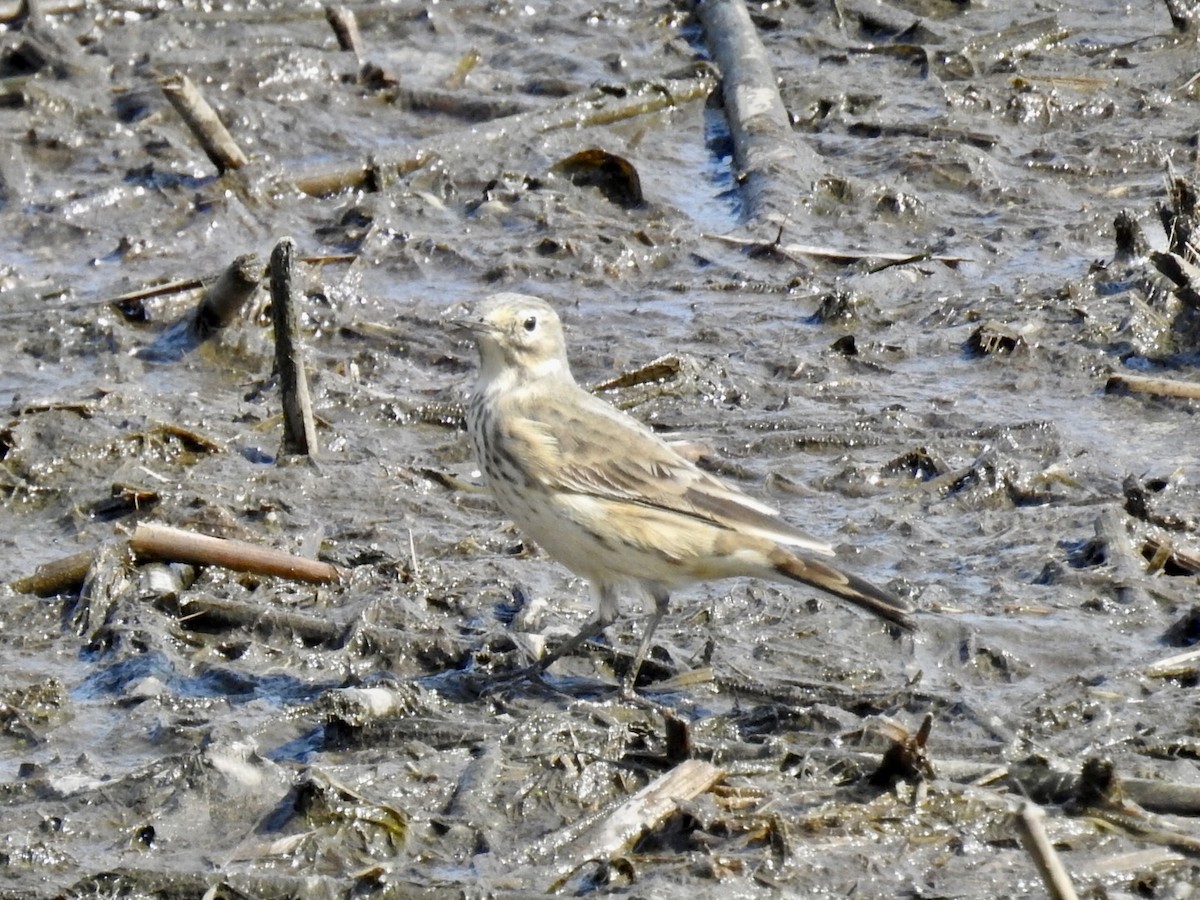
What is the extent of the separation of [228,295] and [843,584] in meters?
4.12

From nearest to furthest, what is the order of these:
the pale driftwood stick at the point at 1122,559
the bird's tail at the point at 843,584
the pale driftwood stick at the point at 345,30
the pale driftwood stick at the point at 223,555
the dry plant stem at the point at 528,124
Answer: the bird's tail at the point at 843,584 → the pale driftwood stick at the point at 1122,559 → the pale driftwood stick at the point at 223,555 → the dry plant stem at the point at 528,124 → the pale driftwood stick at the point at 345,30

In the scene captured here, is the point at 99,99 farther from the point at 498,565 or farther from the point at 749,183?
the point at 498,565

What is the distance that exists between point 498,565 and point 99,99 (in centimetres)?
601

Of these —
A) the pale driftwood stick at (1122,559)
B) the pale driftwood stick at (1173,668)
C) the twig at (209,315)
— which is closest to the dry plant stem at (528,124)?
the twig at (209,315)

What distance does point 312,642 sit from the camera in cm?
683

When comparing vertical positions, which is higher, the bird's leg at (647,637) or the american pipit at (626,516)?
the american pipit at (626,516)

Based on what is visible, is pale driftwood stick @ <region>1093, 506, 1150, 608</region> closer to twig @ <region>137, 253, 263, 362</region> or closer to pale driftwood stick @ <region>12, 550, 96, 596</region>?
pale driftwood stick @ <region>12, 550, 96, 596</region>

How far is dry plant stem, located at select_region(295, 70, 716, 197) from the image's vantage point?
11.0 meters

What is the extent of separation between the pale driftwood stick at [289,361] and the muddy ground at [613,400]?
143 mm

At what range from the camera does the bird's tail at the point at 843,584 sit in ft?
20.5

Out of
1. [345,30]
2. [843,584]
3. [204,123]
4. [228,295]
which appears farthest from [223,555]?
[345,30]

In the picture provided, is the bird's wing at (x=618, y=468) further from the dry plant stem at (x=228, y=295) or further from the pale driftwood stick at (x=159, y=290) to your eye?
the pale driftwood stick at (x=159, y=290)

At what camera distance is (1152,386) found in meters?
8.75

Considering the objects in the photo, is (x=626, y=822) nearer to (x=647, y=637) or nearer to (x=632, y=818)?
(x=632, y=818)
